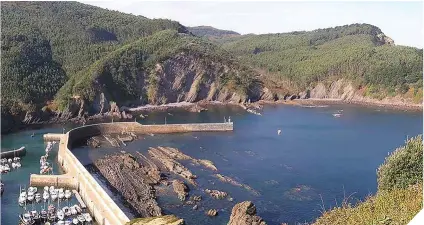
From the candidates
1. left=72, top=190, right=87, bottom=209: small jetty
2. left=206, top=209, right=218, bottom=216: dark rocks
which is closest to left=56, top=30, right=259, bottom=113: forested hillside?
left=72, top=190, right=87, bottom=209: small jetty

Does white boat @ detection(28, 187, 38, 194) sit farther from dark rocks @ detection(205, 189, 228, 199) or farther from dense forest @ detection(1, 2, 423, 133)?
dense forest @ detection(1, 2, 423, 133)

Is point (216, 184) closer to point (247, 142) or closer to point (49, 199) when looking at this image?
point (49, 199)

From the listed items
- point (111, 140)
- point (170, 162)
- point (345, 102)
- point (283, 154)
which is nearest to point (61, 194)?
point (170, 162)

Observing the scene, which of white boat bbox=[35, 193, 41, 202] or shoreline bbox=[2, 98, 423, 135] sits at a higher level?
shoreline bbox=[2, 98, 423, 135]

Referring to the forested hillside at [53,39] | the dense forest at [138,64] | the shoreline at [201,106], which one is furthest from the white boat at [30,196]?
the forested hillside at [53,39]

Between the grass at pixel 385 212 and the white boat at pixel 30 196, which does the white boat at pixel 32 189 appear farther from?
the grass at pixel 385 212

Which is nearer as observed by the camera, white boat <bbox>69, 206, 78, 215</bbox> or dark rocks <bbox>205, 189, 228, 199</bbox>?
white boat <bbox>69, 206, 78, 215</bbox>
